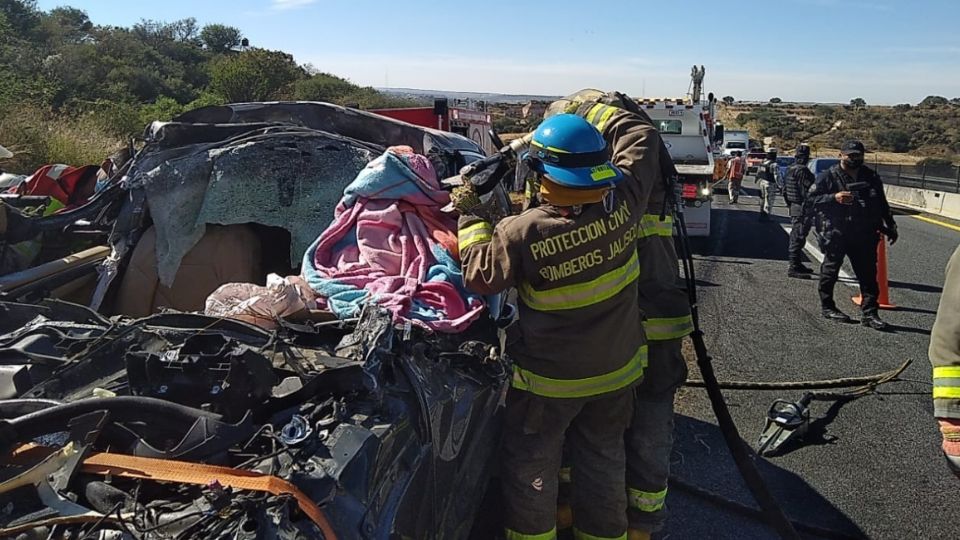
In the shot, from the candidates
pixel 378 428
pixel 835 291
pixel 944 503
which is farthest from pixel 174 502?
pixel 835 291

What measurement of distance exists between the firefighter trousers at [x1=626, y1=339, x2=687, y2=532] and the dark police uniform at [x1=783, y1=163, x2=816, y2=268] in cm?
655

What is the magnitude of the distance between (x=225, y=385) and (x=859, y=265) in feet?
23.4

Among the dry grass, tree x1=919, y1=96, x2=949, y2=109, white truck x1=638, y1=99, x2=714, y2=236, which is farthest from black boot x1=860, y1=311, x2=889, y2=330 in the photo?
tree x1=919, y1=96, x2=949, y2=109

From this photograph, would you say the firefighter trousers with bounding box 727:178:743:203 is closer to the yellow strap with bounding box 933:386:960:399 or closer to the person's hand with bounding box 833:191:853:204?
the person's hand with bounding box 833:191:853:204

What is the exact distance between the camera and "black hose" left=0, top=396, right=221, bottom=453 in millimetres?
1902

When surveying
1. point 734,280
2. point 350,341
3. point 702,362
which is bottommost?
point 734,280

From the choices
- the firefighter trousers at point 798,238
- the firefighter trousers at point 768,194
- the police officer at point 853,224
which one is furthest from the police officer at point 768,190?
the police officer at point 853,224

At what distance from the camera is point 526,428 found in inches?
123

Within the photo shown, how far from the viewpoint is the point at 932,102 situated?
75500 mm

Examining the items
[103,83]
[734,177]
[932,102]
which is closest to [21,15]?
[103,83]

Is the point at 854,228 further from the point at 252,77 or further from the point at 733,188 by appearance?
the point at 252,77

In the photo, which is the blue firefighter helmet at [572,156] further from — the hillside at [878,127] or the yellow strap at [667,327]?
the hillside at [878,127]

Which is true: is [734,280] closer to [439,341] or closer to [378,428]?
[439,341]

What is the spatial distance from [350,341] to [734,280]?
26.4ft
